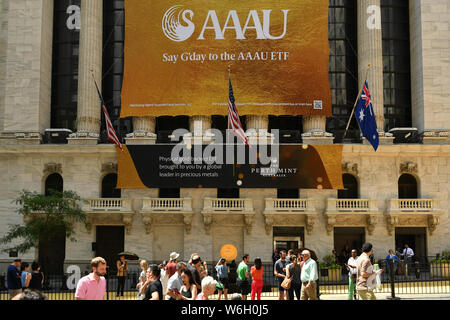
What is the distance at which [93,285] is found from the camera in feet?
32.8

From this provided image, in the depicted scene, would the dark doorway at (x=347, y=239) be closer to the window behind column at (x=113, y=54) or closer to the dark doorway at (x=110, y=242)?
the dark doorway at (x=110, y=242)

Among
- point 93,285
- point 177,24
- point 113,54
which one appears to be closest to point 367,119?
point 177,24

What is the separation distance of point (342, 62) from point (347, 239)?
41.0 feet

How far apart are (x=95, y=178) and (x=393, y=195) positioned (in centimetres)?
1967

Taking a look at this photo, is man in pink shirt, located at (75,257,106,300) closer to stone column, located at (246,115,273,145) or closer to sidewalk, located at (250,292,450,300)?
sidewalk, located at (250,292,450,300)

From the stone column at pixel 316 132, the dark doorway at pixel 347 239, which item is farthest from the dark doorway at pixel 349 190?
the stone column at pixel 316 132

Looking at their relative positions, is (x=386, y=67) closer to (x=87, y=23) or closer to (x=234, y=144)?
(x=234, y=144)

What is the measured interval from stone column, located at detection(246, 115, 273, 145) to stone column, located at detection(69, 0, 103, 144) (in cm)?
1040

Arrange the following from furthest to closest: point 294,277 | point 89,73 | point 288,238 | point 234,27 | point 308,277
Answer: point 89,73 < point 234,27 < point 288,238 < point 294,277 < point 308,277

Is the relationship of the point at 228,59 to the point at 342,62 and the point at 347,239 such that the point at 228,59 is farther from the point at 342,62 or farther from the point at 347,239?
the point at 347,239

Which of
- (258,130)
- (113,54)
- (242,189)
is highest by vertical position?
(113,54)

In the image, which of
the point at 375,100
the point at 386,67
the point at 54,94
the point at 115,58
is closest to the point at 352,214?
the point at 375,100

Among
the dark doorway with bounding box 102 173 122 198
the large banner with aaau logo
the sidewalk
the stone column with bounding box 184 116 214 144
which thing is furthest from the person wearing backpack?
the dark doorway with bounding box 102 173 122 198

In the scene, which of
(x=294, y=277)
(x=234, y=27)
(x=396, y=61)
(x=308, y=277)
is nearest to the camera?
(x=308, y=277)
